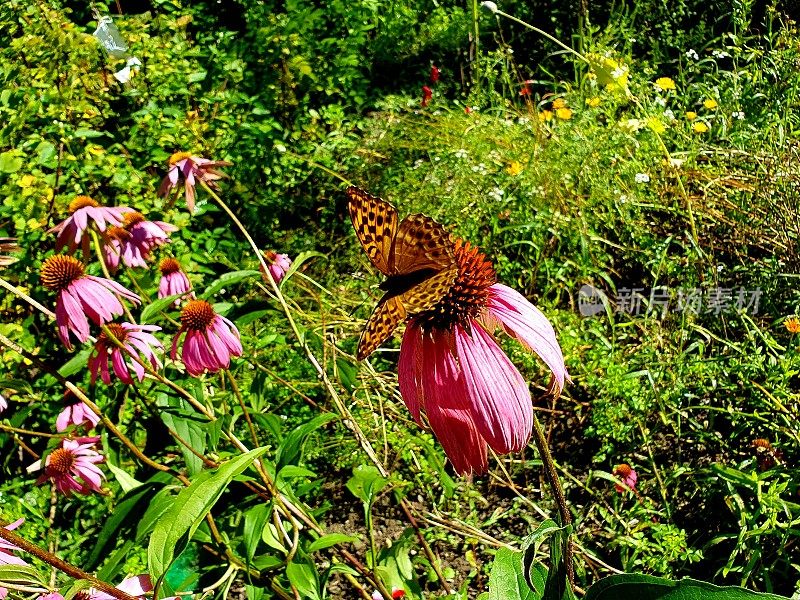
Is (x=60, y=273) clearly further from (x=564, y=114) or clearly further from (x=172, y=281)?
(x=564, y=114)

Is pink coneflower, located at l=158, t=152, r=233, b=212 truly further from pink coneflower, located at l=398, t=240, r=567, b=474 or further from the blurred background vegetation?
pink coneflower, located at l=398, t=240, r=567, b=474

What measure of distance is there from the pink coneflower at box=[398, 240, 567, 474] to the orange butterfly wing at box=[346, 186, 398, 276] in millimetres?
61

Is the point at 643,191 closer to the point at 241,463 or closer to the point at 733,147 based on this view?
the point at 733,147

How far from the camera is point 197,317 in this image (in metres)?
1.19

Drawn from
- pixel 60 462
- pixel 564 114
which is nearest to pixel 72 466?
pixel 60 462

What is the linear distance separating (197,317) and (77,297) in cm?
17

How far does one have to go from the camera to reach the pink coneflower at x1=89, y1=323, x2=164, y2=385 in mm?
1088

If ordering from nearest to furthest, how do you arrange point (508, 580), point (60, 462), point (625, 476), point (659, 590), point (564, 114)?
1. point (659, 590)
2. point (508, 580)
3. point (60, 462)
4. point (625, 476)
5. point (564, 114)

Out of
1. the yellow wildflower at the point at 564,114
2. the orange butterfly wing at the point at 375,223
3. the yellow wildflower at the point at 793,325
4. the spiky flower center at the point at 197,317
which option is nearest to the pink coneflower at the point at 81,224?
→ the spiky flower center at the point at 197,317

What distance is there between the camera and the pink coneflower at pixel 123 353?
1.09 meters

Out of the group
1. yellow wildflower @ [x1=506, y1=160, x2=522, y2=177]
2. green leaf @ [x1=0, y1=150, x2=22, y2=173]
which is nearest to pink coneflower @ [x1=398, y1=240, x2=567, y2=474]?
yellow wildflower @ [x1=506, y1=160, x2=522, y2=177]

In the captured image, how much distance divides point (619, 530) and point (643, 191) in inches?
40.6

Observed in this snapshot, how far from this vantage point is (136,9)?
376cm

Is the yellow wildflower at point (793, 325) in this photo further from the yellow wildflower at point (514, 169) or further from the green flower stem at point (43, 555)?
the green flower stem at point (43, 555)
